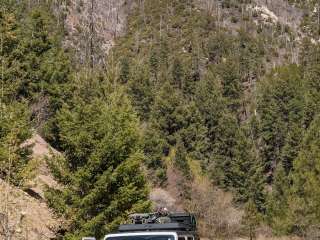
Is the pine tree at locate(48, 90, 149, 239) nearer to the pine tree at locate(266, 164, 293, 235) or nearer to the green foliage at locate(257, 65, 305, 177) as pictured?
the pine tree at locate(266, 164, 293, 235)

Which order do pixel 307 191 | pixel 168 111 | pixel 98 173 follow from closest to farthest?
pixel 98 173, pixel 307 191, pixel 168 111

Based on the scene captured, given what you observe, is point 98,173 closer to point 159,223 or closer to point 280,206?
point 159,223

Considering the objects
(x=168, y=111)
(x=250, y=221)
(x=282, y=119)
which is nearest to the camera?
(x=250, y=221)

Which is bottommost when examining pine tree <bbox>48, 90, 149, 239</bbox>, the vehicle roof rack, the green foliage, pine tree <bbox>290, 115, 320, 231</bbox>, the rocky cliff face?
the vehicle roof rack

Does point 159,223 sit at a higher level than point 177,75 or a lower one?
lower

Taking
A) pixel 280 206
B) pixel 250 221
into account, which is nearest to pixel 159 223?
pixel 250 221

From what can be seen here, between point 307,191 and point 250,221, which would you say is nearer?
point 307,191

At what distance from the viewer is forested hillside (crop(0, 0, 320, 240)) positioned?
2222cm

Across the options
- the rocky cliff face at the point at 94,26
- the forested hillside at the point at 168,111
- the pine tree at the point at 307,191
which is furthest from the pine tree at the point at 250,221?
the rocky cliff face at the point at 94,26

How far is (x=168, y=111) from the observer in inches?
2943

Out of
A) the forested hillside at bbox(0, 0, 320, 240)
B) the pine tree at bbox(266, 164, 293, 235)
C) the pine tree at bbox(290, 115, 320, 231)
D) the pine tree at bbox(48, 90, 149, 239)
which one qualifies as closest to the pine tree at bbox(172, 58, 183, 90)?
the forested hillside at bbox(0, 0, 320, 240)

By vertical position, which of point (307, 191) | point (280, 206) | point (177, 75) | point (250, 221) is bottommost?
point (307, 191)

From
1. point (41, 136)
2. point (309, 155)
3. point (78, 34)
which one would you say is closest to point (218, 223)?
point (309, 155)

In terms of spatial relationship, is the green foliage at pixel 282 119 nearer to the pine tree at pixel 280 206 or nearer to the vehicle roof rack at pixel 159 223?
the pine tree at pixel 280 206
